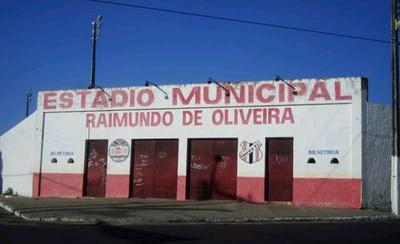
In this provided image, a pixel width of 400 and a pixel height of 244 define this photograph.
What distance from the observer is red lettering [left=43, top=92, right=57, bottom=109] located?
30.4 meters

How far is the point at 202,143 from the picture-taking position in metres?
27.0

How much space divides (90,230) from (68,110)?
584 inches

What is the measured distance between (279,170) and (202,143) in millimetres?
3751

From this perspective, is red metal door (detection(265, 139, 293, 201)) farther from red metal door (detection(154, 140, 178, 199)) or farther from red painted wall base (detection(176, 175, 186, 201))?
red metal door (detection(154, 140, 178, 199))

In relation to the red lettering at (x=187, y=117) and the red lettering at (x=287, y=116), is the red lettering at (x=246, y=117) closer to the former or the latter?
the red lettering at (x=287, y=116)

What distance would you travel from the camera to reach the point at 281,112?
84.4 ft

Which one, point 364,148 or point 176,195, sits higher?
point 364,148

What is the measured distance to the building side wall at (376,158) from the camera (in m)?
24.3

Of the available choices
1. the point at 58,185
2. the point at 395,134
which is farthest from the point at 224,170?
the point at 58,185

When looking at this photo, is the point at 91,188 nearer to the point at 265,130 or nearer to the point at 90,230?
the point at 265,130

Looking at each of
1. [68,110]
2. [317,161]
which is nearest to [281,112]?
[317,161]

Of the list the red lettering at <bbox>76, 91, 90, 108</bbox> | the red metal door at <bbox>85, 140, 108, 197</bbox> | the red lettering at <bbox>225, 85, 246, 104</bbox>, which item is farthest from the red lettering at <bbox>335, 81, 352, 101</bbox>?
the red lettering at <bbox>76, 91, 90, 108</bbox>

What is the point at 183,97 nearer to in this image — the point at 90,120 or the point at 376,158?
the point at 90,120

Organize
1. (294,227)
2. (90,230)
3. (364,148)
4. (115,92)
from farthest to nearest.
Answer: (115,92) < (364,148) < (294,227) < (90,230)
